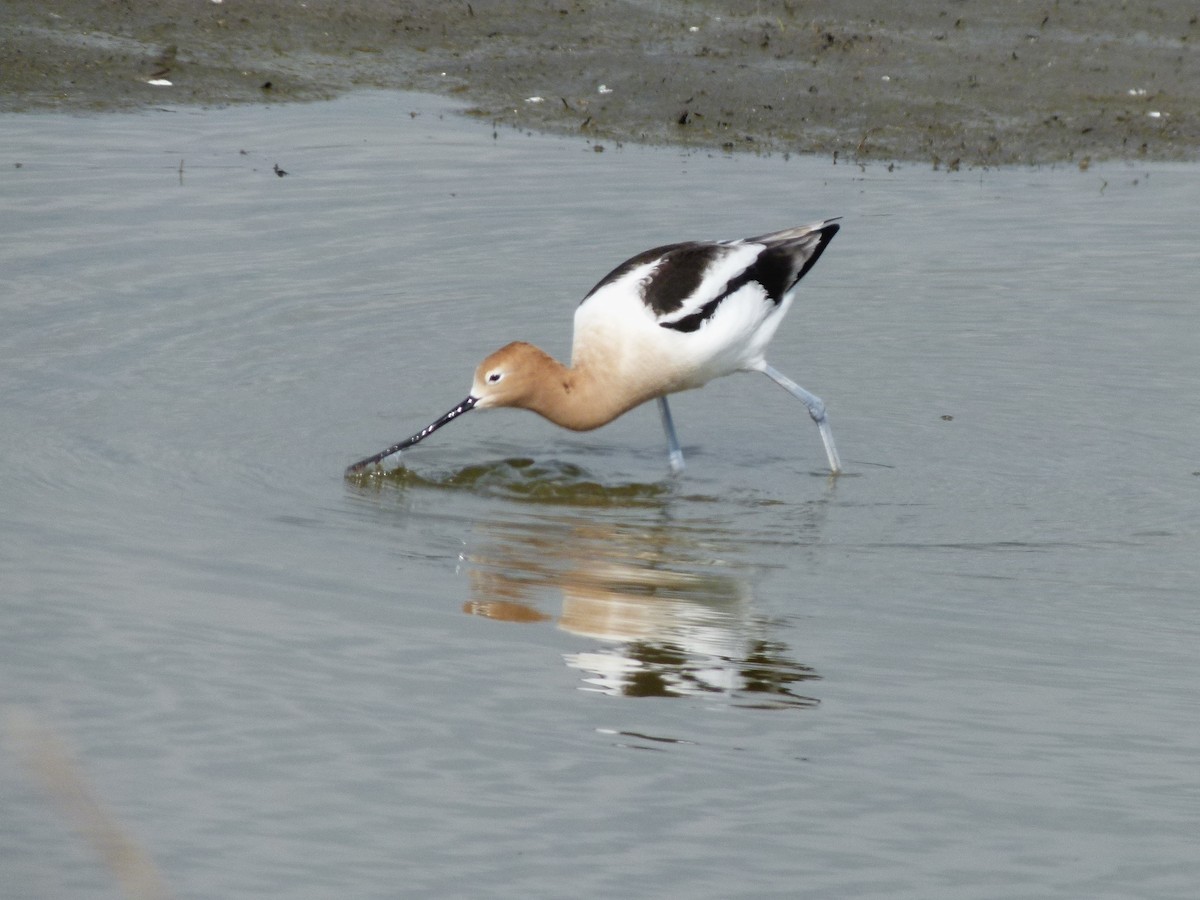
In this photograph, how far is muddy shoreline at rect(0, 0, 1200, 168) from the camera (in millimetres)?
11461

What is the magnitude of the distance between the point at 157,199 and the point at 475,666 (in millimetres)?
5946

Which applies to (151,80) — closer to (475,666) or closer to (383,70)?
(383,70)

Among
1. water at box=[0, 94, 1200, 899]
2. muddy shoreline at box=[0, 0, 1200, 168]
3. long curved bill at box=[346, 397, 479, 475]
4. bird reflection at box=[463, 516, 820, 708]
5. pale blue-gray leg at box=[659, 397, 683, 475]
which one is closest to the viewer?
water at box=[0, 94, 1200, 899]

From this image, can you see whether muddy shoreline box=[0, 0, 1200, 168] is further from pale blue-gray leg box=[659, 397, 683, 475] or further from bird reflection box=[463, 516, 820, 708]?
bird reflection box=[463, 516, 820, 708]

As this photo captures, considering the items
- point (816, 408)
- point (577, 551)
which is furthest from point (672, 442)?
point (577, 551)

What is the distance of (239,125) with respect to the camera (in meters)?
11.2

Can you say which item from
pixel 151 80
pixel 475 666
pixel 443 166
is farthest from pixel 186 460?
pixel 151 80

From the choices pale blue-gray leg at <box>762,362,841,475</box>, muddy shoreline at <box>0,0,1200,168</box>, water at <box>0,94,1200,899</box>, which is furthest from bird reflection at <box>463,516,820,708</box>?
muddy shoreline at <box>0,0,1200,168</box>

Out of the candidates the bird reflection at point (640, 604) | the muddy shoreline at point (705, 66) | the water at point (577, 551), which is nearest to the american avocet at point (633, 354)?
the water at point (577, 551)

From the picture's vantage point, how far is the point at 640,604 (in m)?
4.74

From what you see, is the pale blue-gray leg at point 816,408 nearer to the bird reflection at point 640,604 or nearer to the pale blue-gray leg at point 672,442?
the pale blue-gray leg at point 672,442

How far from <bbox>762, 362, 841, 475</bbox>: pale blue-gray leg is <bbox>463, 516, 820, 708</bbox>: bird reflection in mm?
1086

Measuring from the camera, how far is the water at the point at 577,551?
3387mm

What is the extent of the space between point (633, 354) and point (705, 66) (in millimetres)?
6628
